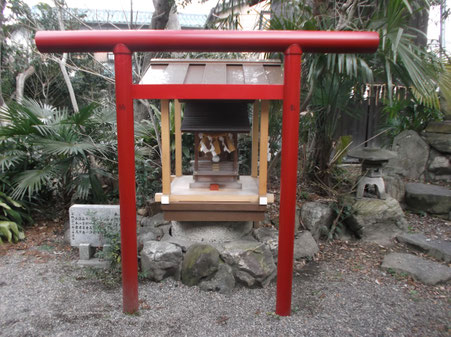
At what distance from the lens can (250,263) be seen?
321 cm

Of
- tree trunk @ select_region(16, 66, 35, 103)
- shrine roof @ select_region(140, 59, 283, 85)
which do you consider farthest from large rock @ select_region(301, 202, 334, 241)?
tree trunk @ select_region(16, 66, 35, 103)

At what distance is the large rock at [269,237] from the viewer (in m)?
3.51

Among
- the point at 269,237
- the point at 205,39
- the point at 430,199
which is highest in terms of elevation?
the point at 205,39

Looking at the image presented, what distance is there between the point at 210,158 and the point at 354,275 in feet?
6.15

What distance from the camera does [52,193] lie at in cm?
504

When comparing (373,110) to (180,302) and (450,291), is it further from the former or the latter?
(180,302)

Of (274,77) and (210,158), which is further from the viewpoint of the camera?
(210,158)

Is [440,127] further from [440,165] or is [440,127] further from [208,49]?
[208,49]

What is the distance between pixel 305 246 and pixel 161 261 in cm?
162

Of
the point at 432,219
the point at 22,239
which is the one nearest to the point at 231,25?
the point at 22,239

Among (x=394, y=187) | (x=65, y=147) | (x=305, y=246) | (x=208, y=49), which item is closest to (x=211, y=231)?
(x=305, y=246)

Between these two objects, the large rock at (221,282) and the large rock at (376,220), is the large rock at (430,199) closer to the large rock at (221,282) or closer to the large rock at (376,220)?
the large rock at (376,220)

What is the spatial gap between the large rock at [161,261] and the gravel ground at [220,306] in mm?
83

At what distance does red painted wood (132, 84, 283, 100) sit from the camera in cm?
252
